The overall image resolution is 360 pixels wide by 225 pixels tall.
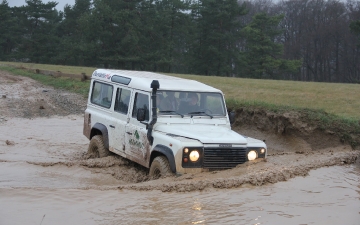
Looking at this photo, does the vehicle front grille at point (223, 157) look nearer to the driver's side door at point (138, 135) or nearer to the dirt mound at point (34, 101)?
the driver's side door at point (138, 135)

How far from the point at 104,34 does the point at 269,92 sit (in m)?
35.8

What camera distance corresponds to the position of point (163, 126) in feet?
29.6

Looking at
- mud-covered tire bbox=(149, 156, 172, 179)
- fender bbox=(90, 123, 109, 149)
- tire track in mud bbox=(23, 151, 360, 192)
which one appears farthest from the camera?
fender bbox=(90, 123, 109, 149)

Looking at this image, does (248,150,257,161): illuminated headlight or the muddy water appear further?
(248,150,257,161): illuminated headlight

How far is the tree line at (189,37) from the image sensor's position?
182 ft

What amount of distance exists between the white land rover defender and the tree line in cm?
4284

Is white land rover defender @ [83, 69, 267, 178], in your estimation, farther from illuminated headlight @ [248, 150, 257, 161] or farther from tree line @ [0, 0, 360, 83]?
tree line @ [0, 0, 360, 83]

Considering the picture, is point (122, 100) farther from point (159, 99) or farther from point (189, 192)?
point (189, 192)

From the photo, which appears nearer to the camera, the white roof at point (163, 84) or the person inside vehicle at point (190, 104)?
the person inside vehicle at point (190, 104)

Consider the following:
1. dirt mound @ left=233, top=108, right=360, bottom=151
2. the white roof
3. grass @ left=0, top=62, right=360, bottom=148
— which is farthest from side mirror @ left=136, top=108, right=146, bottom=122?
grass @ left=0, top=62, right=360, bottom=148

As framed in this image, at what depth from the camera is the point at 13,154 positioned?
12648mm

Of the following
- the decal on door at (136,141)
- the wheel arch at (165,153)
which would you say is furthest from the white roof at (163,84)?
the wheel arch at (165,153)

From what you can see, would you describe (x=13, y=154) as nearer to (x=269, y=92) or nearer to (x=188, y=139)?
(x=188, y=139)

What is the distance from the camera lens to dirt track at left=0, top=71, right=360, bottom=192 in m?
7.97
